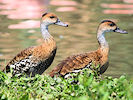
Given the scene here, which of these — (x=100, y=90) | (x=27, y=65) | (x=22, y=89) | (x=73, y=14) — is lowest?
(x=73, y=14)

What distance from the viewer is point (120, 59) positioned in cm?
1244

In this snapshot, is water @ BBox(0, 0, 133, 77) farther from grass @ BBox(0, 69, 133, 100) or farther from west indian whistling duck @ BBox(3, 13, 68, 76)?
grass @ BBox(0, 69, 133, 100)

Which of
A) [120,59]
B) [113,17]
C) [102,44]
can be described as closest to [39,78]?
[102,44]

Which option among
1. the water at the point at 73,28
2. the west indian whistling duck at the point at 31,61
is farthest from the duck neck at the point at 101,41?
the water at the point at 73,28

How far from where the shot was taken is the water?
42.2ft

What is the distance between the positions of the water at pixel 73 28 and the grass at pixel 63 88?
294 cm

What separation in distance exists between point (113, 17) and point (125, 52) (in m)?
4.72

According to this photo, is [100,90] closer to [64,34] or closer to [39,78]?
[39,78]

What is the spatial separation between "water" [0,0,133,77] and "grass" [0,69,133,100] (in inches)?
116

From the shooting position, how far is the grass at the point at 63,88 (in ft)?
20.0

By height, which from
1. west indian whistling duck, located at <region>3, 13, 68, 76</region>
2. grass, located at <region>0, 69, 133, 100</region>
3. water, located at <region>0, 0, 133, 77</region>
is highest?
grass, located at <region>0, 69, 133, 100</region>

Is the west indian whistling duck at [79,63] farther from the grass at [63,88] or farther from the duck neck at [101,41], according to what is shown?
the grass at [63,88]

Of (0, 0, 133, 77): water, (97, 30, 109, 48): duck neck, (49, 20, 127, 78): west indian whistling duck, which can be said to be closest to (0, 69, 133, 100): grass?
(49, 20, 127, 78): west indian whistling duck

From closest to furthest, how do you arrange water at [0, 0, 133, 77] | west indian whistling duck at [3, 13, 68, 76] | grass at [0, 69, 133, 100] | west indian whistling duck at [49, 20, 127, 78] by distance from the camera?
1. grass at [0, 69, 133, 100]
2. west indian whistling duck at [49, 20, 127, 78]
3. west indian whistling duck at [3, 13, 68, 76]
4. water at [0, 0, 133, 77]
